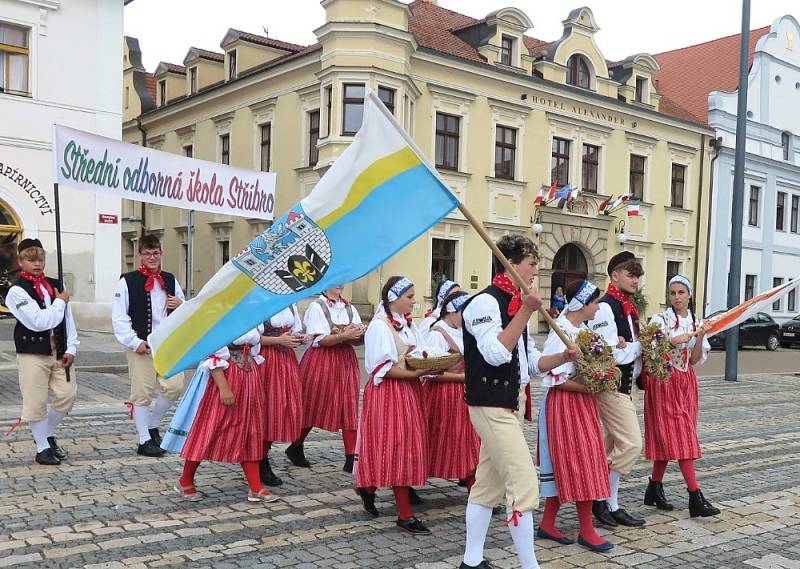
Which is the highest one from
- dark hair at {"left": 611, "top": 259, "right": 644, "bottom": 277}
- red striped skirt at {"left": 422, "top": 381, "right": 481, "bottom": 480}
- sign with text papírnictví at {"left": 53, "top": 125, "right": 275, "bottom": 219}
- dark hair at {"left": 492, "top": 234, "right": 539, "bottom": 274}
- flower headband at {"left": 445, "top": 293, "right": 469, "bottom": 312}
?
sign with text papírnictví at {"left": 53, "top": 125, "right": 275, "bottom": 219}

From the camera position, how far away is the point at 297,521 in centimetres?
536

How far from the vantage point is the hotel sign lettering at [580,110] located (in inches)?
1031

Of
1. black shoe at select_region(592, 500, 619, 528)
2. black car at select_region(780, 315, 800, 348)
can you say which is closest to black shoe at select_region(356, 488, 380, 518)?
black shoe at select_region(592, 500, 619, 528)

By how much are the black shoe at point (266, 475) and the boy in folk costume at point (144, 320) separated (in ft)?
3.88

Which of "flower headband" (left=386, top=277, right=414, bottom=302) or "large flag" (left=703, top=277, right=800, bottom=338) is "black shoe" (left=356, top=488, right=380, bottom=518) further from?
"large flag" (left=703, top=277, right=800, bottom=338)

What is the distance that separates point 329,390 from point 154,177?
2.65 m

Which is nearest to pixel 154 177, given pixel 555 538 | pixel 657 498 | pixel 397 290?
pixel 397 290

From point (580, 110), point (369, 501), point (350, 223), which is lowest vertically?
point (369, 501)

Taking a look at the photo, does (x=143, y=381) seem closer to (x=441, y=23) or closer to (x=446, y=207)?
(x=446, y=207)

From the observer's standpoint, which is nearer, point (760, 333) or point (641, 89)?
point (760, 333)

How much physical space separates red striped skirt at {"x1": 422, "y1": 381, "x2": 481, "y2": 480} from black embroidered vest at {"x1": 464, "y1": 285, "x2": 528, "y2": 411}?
130 centimetres

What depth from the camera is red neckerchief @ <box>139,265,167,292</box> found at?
7000 millimetres

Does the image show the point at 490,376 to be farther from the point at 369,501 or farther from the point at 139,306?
the point at 139,306

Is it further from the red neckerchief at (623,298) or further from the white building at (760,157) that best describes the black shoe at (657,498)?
the white building at (760,157)
